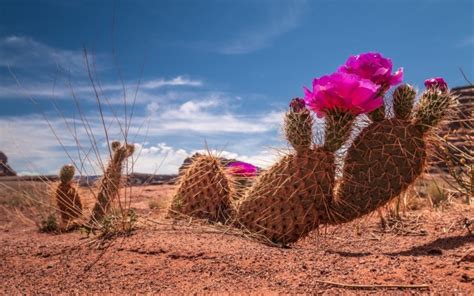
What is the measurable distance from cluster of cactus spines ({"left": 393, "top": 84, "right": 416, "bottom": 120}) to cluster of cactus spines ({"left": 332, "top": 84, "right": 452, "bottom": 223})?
9 cm

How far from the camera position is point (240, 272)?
7.04 feet

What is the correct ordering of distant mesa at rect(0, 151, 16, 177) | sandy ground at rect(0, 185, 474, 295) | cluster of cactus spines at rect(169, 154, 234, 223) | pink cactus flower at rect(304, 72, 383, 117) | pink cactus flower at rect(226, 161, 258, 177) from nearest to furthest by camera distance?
sandy ground at rect(0, 185, 474, 295) → pink cactus flower at rect(304, 72, 383, 117) → cluster of cactus spines at rect(169, 154, 234, 223) → pink cactus flower at rect(226, 161, 258, 177) → distant mesa at rect(0, 151, 16, 177)

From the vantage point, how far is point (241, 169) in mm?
3893

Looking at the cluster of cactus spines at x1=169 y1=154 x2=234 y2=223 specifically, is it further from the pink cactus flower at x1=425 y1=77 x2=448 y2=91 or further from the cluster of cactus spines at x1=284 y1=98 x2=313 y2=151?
the pink cactus flower at x1=425 y1=77 x2=448 y2=91

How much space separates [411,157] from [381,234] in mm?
761

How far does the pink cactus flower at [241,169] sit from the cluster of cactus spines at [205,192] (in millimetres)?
203

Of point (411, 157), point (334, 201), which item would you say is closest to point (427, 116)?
point (411, 157)

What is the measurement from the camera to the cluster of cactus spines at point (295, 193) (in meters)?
2.80

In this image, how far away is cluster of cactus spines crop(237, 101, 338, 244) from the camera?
2799 millimetres

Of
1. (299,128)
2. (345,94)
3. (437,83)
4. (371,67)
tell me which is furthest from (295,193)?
(437,83)

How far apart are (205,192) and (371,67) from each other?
1.41 meters

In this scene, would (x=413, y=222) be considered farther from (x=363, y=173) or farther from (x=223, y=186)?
(x=223, y=186)

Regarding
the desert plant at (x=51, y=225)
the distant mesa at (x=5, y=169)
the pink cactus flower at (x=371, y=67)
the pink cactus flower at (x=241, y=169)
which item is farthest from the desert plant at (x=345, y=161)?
the desert plant at (x=51, y=225)

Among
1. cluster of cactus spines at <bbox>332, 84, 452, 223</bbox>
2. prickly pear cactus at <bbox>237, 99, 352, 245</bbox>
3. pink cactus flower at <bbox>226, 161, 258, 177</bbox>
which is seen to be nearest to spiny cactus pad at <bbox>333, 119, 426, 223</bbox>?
cluster of cactus spines at <bbox>332, 84, 452, 223</bbox>
